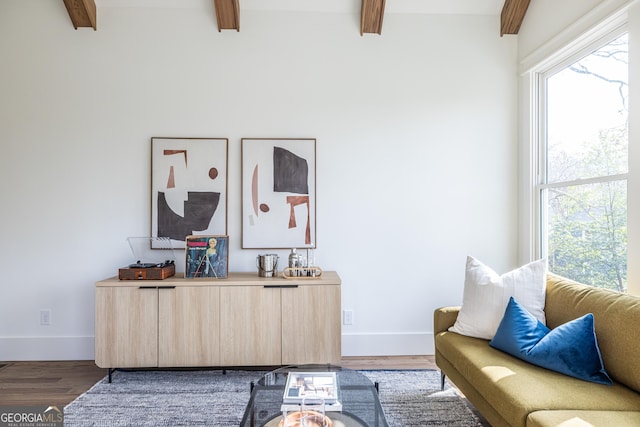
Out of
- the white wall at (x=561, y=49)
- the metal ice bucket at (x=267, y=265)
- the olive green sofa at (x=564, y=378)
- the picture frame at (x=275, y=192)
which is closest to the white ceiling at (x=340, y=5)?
the white wall at (x=561, y=49)

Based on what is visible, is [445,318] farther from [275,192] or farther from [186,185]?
[186,185]

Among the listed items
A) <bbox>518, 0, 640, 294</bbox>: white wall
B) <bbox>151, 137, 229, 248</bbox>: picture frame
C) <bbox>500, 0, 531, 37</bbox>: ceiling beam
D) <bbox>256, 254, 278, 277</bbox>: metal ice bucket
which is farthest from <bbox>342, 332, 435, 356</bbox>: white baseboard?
<bbox>500, 0, 531, 37</bbox>: ceiling beam

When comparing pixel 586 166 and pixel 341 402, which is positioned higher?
pixel 586 166

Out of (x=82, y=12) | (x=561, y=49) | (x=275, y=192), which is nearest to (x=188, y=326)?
(x=275, y=192)

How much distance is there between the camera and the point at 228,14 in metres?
3.14

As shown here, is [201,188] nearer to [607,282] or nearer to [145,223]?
[145,223]

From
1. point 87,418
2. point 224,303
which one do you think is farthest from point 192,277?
point 87,418

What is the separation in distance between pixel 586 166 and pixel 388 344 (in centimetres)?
194

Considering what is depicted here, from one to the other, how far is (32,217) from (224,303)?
1.75 meters

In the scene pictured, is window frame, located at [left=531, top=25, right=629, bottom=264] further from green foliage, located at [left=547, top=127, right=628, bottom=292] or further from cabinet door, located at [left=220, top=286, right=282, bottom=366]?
cabinet door, located at [left=220, top=286, right=282, bottom=366]

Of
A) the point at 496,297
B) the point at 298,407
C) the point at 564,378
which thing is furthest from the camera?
the point at 496,297

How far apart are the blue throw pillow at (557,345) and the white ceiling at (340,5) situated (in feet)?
8.17

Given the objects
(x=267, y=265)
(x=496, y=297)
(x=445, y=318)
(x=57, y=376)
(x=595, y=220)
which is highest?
(x=595, y=220)

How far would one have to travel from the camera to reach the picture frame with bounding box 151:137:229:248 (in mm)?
3191
